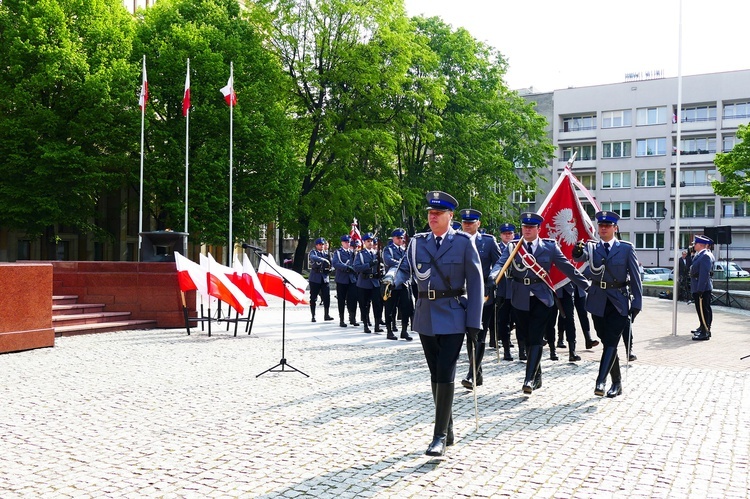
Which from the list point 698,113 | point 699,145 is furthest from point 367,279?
point 698,113

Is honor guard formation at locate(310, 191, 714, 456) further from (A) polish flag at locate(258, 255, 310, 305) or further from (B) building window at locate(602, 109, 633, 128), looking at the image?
(B) building window at locate(602, 109, 633, 128)

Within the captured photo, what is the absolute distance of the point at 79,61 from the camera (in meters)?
33.3

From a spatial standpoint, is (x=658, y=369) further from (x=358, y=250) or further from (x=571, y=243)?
(x=358, y=250)

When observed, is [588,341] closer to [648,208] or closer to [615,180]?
[648,208]

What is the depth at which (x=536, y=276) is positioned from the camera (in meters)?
9.83

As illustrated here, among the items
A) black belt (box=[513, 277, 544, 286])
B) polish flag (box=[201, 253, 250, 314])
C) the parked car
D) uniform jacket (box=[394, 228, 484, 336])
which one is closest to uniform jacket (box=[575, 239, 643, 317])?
black belt (box=[513, 277, 544, 286])

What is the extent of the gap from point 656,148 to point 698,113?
16.2 feet

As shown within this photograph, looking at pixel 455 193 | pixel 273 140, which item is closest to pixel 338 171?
pixel 273 140

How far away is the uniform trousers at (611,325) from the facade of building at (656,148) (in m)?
65.3

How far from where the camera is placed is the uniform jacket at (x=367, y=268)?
58.7 feet

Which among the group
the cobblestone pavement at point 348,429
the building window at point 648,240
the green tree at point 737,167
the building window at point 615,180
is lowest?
the cobblestone pavement at point 348,429

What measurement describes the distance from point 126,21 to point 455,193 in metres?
19.0

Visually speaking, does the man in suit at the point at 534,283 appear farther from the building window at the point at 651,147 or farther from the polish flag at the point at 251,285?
the building window at the point at 651,147

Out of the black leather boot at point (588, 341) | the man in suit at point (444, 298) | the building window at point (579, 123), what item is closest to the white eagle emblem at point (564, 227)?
the black leather boot at point (588, 341)
